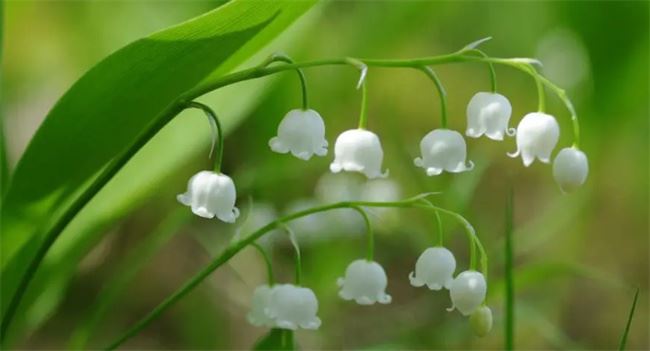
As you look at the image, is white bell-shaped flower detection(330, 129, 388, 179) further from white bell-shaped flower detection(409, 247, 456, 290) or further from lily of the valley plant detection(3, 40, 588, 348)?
white bell-shaped flower detection(409, 247, 456, 290)

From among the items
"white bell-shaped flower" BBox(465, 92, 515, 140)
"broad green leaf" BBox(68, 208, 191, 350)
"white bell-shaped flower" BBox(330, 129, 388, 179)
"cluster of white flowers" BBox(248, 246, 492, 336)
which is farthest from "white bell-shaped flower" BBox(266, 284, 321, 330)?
"broad green leaf" BBox(68, 208, 191, 350)

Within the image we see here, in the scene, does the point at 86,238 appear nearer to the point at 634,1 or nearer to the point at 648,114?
the point at 634,1

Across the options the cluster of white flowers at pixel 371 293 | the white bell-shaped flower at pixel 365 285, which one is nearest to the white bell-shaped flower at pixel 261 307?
the cluster of white flowers at pixel 371 293

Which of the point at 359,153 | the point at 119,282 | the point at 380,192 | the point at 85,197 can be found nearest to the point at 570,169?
the point at 359,153

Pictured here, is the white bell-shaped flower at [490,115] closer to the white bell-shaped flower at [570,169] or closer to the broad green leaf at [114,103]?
the white bell-shaped flower at [570,169]

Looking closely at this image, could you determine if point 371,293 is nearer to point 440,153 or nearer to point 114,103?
point 440,153
